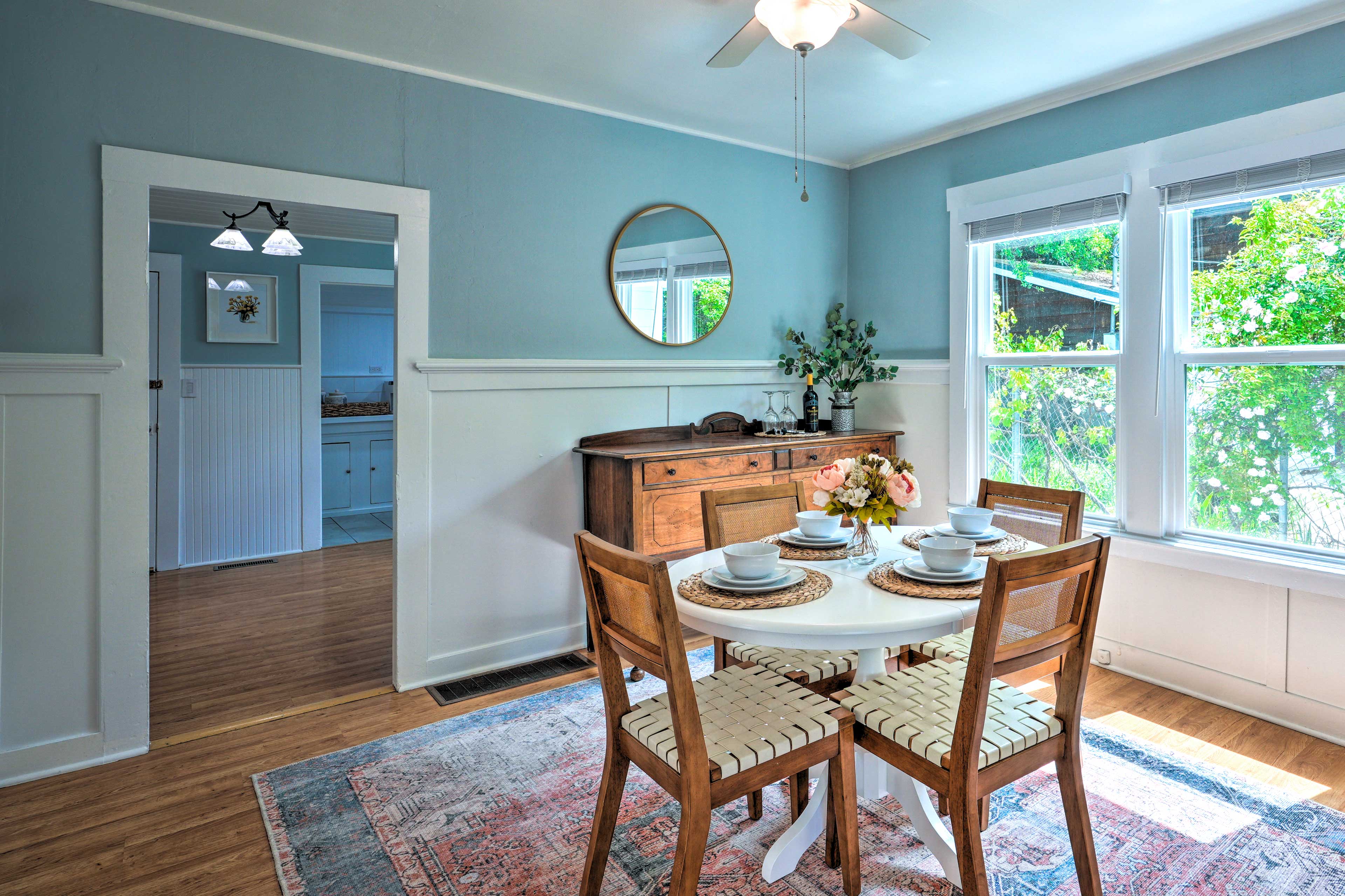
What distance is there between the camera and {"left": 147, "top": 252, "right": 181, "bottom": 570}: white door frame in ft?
16.2

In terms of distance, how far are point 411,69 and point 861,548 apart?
2511 mm

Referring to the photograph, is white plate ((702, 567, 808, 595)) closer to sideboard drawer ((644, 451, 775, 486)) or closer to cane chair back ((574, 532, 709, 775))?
cane chair back ((574, 532, 709, 775))

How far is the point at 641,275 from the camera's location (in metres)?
3.67

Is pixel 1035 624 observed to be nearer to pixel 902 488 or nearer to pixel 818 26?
pixel 902 488

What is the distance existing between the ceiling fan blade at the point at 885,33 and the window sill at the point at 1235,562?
1.73 meters

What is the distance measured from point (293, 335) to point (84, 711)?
3.51m

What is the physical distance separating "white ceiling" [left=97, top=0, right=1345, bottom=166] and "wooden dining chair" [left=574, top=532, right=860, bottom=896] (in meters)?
1.92

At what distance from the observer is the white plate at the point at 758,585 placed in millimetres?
1855

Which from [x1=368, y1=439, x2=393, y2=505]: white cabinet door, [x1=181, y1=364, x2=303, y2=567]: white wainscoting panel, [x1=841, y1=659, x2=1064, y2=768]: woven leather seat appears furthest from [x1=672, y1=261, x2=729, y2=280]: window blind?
[x1=368, y1=439, x2=393, y2=505]: white cabinet door

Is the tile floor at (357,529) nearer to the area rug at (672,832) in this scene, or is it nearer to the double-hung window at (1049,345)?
the area rug at (672,832)

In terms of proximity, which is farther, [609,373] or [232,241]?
[232,241]

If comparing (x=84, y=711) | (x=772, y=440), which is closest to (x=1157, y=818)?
(x=772, y=440)

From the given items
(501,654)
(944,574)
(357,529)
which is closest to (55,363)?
(501,654)

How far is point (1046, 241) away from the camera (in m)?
3.53
